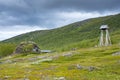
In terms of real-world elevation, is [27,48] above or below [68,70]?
above

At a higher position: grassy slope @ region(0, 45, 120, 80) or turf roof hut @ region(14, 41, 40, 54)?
turf roof hut @ region(14, 41, 40, 54)

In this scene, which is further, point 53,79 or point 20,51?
point 20,51

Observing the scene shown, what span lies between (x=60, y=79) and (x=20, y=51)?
12543 cm

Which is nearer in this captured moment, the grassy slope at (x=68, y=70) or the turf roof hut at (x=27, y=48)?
the grassy slope at (x=68, y=70)

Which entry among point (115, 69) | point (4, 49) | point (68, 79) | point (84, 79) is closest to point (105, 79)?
point (84, 79)

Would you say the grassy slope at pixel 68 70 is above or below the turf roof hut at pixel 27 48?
below

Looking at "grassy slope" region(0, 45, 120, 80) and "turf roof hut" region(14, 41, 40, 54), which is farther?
"turf roof hut" region(14, 41, 40, 54)

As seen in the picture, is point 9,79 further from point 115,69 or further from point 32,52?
point 32,52

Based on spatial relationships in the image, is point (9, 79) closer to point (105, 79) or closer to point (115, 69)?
point (105, 79)

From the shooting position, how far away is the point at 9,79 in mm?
41344

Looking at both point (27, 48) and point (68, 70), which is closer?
point (68, 70)

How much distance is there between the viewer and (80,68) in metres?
53.6

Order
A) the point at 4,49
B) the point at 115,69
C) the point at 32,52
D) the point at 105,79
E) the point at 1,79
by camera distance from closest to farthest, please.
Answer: the point at 105,79
the point at 1,79
the point at 115,69
the point at 32,52
the point at 4,49

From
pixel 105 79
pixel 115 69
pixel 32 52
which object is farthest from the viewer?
pixel 32 52
